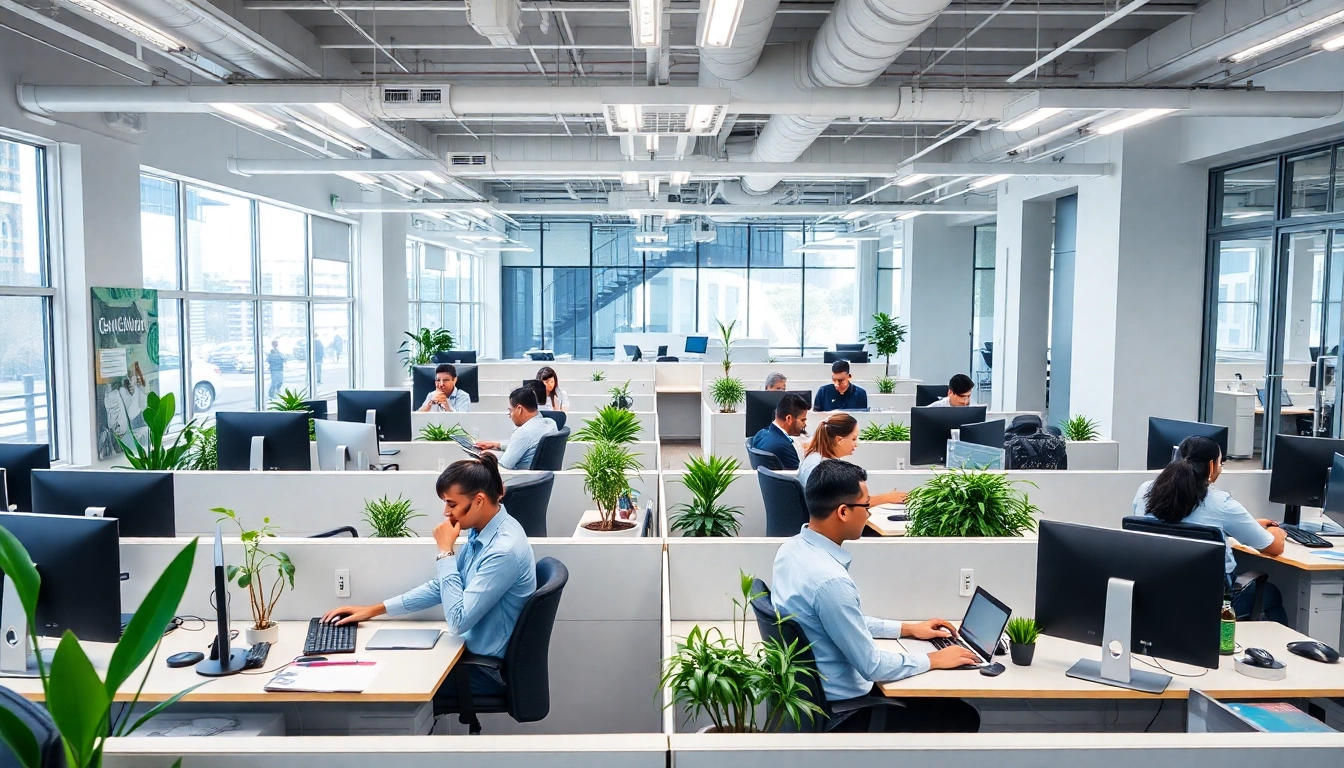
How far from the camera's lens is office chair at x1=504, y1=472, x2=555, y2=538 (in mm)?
4000

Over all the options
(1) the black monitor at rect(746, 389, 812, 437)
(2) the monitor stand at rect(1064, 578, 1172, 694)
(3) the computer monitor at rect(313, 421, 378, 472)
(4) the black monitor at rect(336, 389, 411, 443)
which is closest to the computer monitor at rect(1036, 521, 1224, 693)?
(2) the monitor stand at rect(1064, 578, 1172, 694)

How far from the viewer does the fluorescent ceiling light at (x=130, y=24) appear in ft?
12.4

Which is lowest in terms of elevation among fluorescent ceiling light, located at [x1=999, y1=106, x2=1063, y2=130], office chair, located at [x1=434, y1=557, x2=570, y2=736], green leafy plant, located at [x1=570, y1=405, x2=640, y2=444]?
office chair, located at [x1=434, y1=557, x2=570, y2=736]

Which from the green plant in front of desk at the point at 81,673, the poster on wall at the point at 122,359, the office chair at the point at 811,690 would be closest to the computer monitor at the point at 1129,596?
the office chair at the point at 811,690

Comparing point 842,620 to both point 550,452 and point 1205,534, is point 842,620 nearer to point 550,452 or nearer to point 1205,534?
point 1205,534

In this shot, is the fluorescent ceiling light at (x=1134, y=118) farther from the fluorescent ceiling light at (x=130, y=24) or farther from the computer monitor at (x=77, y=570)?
the computer monitor at (x=77, y=570)

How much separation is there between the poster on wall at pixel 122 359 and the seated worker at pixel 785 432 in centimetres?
422

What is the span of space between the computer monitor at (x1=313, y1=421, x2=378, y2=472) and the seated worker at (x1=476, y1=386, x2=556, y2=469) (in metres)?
0.74

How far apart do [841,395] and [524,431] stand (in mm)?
3258

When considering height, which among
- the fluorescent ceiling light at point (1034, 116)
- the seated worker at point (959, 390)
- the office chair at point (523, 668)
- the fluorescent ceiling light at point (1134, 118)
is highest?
the fluorescent ceiling light at point (1134, 118)

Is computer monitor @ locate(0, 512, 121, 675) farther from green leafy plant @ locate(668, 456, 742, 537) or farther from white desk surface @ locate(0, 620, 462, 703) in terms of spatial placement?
green leafy plant @ locate(668, 456, 742, 537)

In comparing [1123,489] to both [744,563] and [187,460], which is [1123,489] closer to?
[744,563]

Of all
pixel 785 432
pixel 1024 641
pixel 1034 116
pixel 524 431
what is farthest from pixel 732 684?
pixel 1034 116

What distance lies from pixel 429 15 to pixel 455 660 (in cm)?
531
